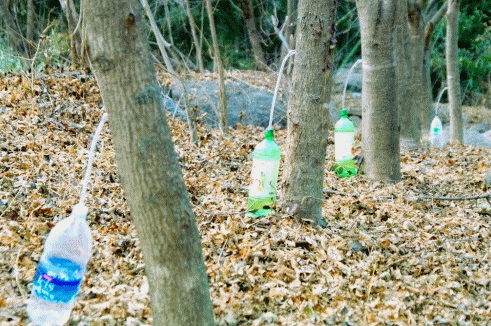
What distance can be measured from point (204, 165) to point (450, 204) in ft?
7.30

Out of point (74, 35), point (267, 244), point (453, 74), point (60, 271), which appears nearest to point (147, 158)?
point (60, 271)

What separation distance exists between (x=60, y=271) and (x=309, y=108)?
1.90m

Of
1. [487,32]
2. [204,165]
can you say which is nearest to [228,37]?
[487,32]

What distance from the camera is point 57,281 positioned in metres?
2.65

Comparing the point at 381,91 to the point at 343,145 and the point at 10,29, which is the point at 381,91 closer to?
the point at 343,145

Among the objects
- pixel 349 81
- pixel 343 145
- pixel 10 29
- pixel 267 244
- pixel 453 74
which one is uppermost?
pixel 10 29

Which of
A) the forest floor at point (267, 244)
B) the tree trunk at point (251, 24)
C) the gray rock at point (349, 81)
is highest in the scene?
the tree trunk at point (251, 24)

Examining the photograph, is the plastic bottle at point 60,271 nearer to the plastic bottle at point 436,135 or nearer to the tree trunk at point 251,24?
the plastic bottle at point 436,135

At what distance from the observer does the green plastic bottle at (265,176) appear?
406 centimetres

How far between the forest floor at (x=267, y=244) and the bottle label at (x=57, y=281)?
21 cm

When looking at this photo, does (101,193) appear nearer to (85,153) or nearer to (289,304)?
(85,153)

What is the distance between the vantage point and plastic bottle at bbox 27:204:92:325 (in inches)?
105

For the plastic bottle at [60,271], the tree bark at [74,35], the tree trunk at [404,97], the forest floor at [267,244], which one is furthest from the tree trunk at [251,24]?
the plastic bottle at [60,271]

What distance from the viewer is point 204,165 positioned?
589cm
